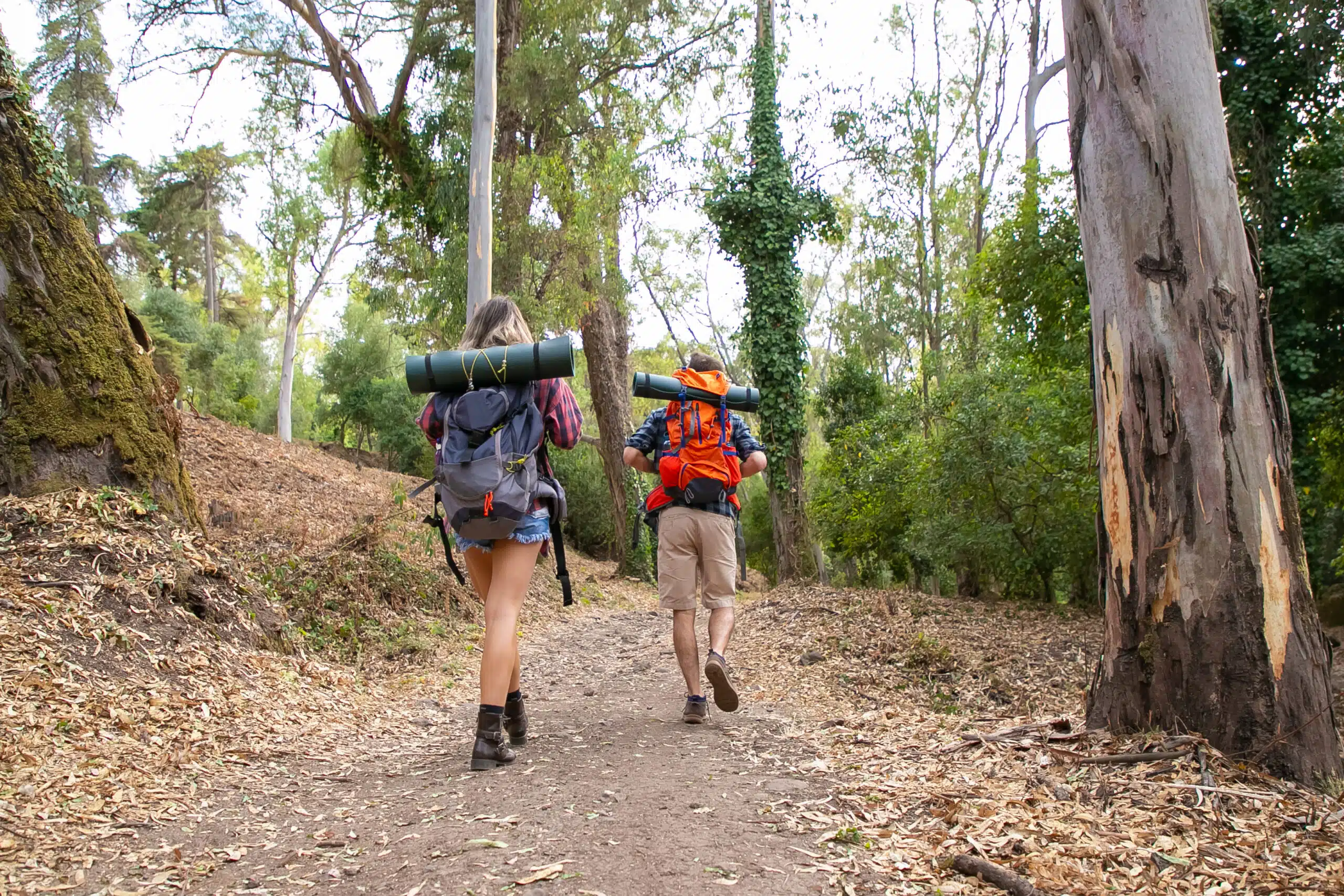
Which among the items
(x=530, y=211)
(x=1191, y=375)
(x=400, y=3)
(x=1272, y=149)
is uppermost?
(x=400, y=3)

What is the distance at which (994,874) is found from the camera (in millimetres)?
2604

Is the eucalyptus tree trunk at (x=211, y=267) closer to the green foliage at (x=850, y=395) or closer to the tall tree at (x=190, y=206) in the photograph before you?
the tall tree at (x=190, y=206)

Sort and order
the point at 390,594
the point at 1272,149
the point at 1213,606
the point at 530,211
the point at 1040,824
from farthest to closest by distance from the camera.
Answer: the point at 530,211 → the point at 1272,149 → the point at 390,594 → the point at 1213,606 → the point at 1040,824

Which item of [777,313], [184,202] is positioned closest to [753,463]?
[777,313]

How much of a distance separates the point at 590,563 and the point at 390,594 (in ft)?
42.1

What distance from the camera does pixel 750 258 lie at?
14.9 m

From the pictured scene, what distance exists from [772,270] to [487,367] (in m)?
11.5

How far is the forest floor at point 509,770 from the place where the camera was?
269cm

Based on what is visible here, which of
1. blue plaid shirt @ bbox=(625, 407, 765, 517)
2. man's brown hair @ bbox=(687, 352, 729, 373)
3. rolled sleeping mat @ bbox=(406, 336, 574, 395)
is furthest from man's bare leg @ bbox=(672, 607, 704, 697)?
rolled sleeping mat @ bbox=(406, 336, 574, 395)

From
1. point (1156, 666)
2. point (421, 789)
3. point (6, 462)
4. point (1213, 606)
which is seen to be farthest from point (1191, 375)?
point (6, 462)

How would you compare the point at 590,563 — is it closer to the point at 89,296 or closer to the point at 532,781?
the point at 89,296

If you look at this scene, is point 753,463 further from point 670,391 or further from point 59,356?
point 59,356

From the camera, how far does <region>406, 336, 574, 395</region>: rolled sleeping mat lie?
3955mm

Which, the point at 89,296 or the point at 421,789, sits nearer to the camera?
the point at 421,789
